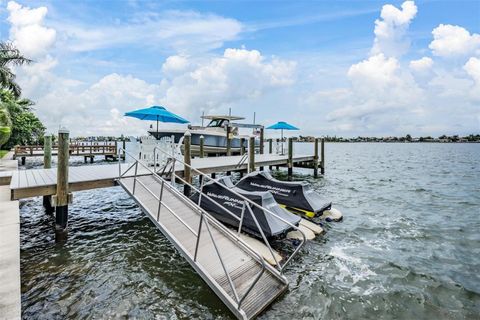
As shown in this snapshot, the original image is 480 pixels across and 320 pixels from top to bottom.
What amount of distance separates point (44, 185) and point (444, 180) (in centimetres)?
2207

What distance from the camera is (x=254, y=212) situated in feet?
22.1

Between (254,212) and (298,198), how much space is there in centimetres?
256

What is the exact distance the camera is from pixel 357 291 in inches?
195

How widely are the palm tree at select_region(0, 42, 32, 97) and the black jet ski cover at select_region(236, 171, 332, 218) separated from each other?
2396 centimetres

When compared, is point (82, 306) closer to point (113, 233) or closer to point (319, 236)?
point (113, 233)

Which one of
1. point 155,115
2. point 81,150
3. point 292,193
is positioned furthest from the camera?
point 81,150

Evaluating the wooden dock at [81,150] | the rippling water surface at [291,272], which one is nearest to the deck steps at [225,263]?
the rippling water surface at [291,272]

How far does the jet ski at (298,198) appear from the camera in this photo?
859 centimetres

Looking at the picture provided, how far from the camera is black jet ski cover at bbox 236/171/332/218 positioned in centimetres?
860

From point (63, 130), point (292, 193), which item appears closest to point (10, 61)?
point (63, 130)

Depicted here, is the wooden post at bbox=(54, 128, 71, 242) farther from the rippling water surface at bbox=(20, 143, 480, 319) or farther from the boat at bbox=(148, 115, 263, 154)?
the boat at bbox=(148, 115, 263, 154)

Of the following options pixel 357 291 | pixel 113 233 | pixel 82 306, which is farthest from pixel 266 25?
pixel 82 306

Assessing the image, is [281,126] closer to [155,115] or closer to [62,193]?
[155,115]

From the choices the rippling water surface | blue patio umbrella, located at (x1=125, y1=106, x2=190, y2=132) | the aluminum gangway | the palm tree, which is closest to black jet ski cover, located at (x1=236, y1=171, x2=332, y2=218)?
the rippling water surface
